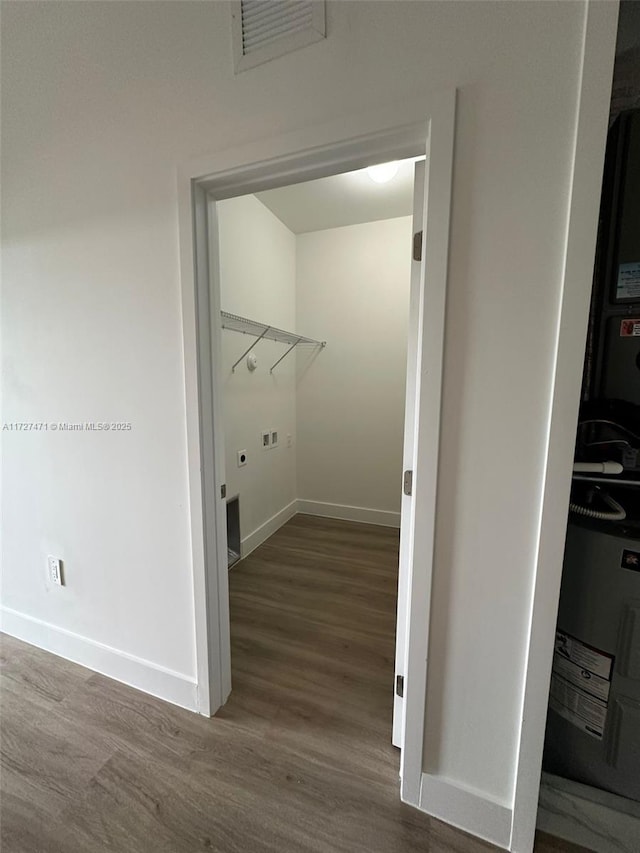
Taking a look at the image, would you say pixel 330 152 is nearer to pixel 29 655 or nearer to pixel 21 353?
pixel 21 353

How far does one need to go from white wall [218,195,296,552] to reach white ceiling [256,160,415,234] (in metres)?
0.16

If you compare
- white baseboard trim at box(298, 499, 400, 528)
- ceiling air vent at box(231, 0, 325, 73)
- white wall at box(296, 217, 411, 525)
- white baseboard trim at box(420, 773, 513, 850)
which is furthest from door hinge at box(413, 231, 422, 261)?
white baseboard trim at box(298, 499, 400, 528)

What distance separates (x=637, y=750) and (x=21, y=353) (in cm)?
270

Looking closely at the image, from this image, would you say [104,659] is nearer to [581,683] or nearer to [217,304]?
[217,304]

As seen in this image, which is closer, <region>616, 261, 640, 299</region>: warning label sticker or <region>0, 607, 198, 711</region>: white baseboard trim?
<region>616, 261, 640, 299</region>: warning label sticker

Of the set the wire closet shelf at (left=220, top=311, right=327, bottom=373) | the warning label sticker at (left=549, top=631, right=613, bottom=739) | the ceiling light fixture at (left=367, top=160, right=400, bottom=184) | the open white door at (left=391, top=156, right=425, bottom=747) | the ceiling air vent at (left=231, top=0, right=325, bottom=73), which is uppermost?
the ceiling light fixture at (left=367, top=160, right=400, bottom=184)

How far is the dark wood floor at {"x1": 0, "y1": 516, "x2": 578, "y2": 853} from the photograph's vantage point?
1.00 metres

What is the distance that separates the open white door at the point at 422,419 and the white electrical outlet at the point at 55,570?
1597mm

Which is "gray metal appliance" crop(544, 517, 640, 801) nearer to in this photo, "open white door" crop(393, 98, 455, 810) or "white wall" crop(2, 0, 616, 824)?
"white wall" crop(2, 0, 616, 824)

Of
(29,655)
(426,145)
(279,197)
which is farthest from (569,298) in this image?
(29,655)

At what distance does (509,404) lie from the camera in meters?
0.86

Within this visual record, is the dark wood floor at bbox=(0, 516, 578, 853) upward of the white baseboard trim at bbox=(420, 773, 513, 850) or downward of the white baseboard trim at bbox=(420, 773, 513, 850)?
downward

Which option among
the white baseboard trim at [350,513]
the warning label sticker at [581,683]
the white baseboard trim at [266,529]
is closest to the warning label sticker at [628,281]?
the warning label sticker at [581,683]

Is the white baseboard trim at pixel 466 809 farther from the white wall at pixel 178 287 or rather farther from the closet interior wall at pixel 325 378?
the closet interior wall at pixel 325 378
